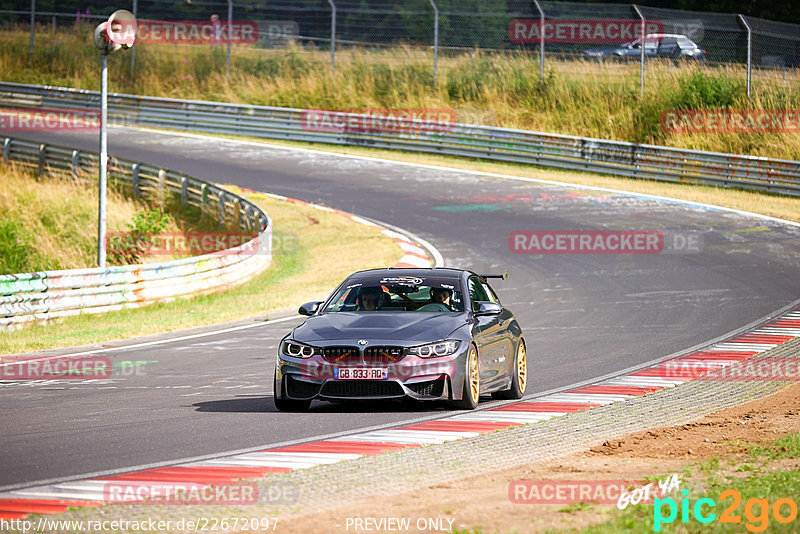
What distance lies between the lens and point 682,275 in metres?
21.9

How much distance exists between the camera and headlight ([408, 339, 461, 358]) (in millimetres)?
10188

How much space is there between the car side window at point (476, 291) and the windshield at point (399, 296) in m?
0.22

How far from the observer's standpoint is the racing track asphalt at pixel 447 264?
30.9ft

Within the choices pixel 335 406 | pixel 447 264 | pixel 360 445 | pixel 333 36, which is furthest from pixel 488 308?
pixel 333 36

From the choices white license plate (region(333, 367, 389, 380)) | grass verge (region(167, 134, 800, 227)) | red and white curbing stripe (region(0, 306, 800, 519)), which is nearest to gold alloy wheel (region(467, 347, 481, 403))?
red and white curbing stripe (region(0, 306, 800, 519))

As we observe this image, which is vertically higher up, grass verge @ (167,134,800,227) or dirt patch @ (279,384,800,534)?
dirt patch @ (279,384,800,534)

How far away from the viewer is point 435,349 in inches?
403

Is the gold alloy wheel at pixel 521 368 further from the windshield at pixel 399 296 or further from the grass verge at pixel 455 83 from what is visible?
the grass verge at pixel 455 83

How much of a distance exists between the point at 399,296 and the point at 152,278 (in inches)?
359

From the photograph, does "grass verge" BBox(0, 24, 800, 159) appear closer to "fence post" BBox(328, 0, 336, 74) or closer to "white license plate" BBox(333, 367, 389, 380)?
"fence post" BBox(328, 0, 336, 74)

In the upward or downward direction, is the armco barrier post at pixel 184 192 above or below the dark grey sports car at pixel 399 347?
below

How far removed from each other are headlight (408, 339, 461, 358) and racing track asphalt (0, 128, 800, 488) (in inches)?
23.5

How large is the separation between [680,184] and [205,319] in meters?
19.5

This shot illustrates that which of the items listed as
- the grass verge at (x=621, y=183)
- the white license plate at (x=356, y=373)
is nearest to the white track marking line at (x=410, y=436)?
the white license plate at (x=356, y=373)
